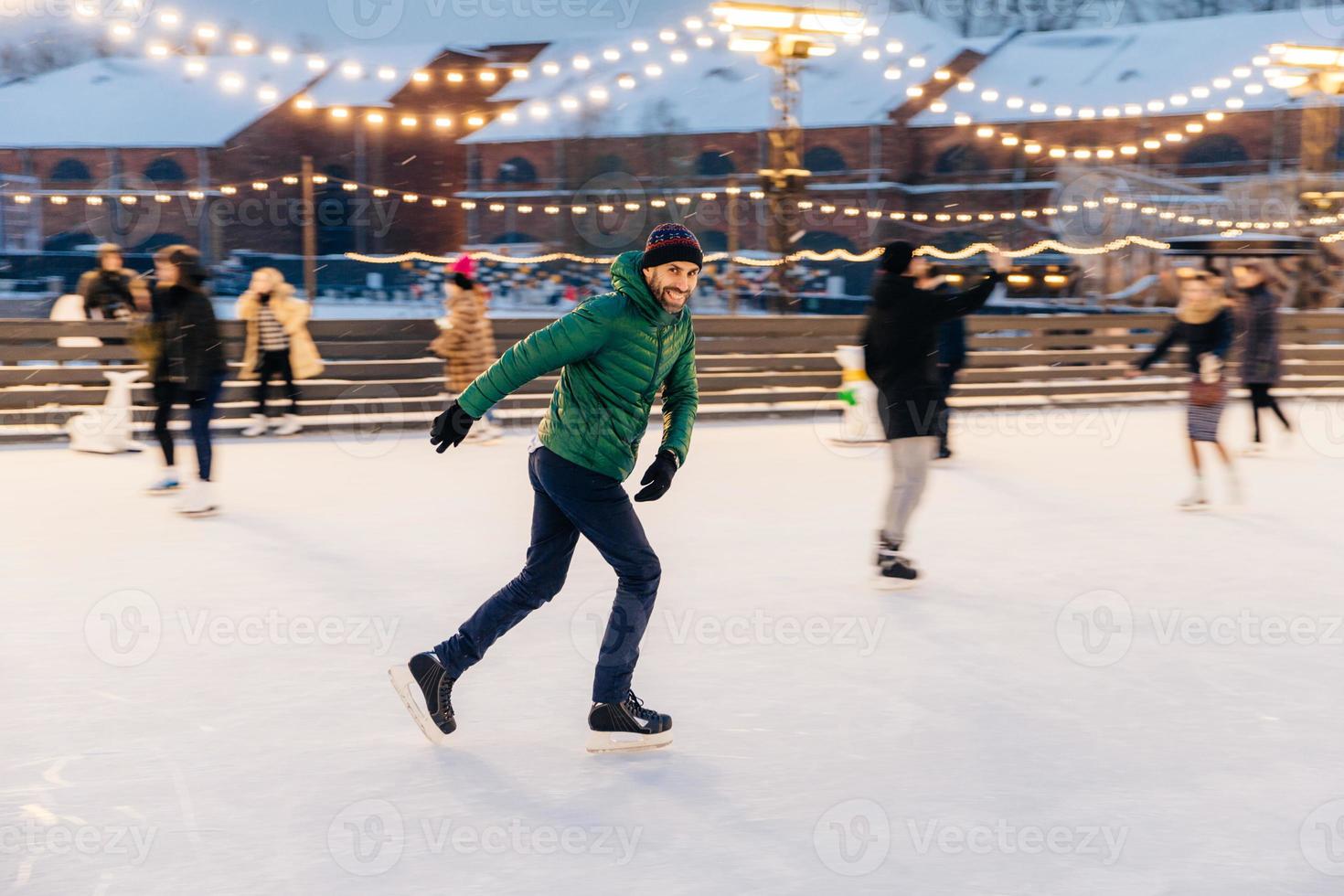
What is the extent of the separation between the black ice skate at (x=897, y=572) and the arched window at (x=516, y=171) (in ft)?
104

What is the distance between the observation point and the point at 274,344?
11023mm

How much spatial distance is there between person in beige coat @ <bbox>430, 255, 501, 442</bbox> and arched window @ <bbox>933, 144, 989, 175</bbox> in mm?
24132

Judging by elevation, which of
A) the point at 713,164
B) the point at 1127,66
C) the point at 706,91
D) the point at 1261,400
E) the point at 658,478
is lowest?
the point at 1261,400

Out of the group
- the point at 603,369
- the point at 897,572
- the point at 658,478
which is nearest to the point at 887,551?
the point at 897,572

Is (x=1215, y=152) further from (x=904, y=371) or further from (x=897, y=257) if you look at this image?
(x=904, y=371)

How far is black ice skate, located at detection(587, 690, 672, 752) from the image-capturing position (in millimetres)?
3533

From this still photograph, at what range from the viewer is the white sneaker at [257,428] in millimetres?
11234

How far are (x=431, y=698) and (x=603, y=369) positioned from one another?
109cm

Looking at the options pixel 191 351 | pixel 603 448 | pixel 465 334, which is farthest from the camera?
pixel 465 334

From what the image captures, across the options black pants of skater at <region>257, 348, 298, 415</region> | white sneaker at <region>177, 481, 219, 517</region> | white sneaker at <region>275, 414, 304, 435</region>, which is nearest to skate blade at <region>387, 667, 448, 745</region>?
white sneaker at <region>177, 481, 219, 517</region>

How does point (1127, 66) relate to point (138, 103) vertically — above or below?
above

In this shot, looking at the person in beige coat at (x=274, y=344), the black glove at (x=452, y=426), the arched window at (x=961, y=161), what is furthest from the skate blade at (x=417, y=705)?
the arched window at (x=961, y=161)

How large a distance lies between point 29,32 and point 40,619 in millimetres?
37379

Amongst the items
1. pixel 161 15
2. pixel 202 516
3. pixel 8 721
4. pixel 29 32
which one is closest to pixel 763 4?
pixel 161 15
